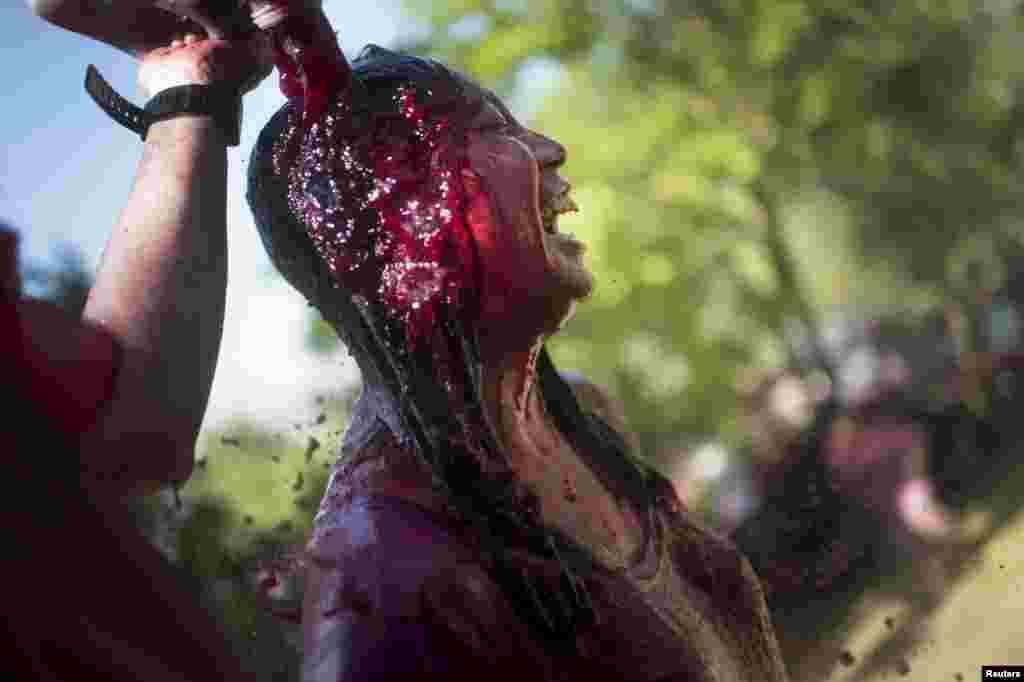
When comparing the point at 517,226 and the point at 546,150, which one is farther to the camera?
the point at 546,150

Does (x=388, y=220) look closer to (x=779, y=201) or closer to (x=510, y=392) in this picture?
(x=510, y=392)

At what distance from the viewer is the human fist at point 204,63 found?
1581 millimetres

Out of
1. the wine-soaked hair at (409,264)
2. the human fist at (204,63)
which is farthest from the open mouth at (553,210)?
the human fist at (204,63)

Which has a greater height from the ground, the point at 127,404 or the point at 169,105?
the point at 169,105

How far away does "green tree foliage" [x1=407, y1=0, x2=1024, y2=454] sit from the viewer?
10523 millimetres

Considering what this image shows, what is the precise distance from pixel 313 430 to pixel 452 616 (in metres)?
0.73

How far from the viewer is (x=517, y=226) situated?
175cm

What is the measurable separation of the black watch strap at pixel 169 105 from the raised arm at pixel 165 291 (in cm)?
1

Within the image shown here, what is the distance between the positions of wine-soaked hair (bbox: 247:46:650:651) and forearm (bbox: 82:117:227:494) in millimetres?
171

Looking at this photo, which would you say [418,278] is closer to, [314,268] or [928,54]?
[314,268]

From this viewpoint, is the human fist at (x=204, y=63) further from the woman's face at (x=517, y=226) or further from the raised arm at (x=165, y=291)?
the woman's face at (x=517, y=226)

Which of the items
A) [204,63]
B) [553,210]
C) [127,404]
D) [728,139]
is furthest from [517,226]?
[728,139]

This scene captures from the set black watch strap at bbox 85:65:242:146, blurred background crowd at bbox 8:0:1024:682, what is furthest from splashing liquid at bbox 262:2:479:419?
blurred background crowd at bbox 8:0:1024:682

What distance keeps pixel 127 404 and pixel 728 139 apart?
981cm
